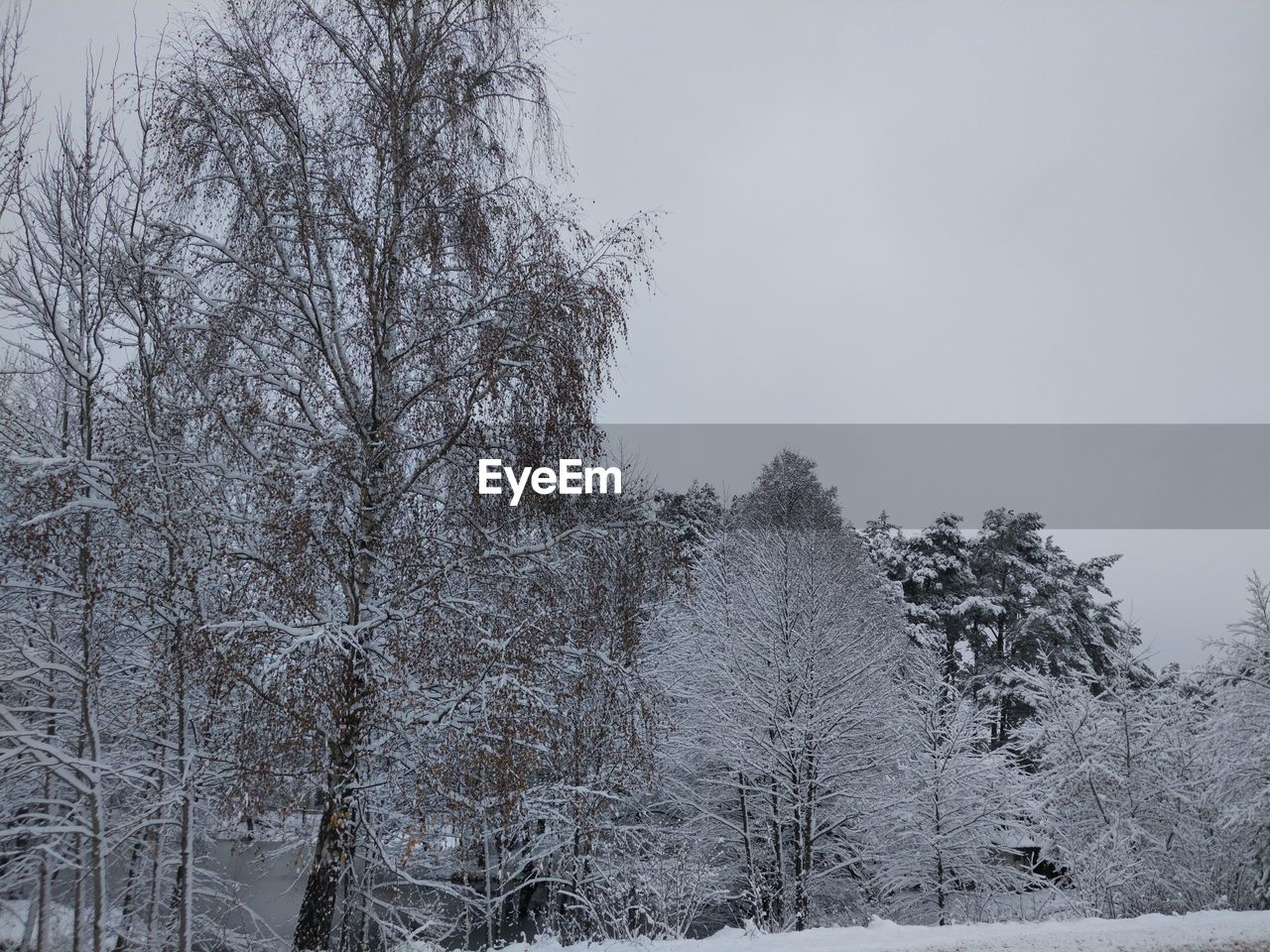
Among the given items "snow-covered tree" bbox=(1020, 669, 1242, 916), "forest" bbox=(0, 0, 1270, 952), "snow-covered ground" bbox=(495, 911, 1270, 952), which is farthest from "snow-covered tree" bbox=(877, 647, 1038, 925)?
"forest" bbox=(0, 0, 1270, 952)

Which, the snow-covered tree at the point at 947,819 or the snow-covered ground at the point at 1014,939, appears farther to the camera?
the snow-covered tree at the point at 947,819

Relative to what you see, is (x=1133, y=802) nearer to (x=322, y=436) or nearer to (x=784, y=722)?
(x=784, y=722)

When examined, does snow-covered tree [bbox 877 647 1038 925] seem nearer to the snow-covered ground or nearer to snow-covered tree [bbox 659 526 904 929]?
snow-covered tree [bbox 659 526 904 929]

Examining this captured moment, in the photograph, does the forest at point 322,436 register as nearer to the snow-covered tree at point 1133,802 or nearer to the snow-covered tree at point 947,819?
the snow-covered tree at point 947,819

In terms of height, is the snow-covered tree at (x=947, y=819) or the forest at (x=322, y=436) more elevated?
the forest at (x=322, y=436)

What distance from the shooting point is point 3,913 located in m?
13.0

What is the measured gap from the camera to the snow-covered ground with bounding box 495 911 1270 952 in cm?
737

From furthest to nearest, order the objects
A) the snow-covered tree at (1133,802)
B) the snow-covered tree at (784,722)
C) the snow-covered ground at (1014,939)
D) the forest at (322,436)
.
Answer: the snow-covered tree at (784,722) → the snow-covered tree at (1133,802) → the snow-covered ground at (1014,939) → the forest at (322,436)

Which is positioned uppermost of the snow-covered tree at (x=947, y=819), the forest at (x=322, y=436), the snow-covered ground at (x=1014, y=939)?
the forest at (x=322, y=436)

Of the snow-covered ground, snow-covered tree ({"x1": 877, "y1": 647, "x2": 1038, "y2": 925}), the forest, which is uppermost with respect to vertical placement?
the forest

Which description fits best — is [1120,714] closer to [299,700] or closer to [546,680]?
[546,680]

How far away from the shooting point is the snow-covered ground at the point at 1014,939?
7367 millimetres

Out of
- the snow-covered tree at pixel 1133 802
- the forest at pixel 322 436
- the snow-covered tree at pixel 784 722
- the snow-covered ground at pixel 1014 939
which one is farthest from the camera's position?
the snow-covered tree at pixel 784 722

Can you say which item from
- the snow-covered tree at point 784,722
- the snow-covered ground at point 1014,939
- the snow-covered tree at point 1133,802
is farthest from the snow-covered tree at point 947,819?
the snow-covered ground at point 1014,939
